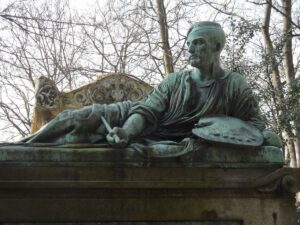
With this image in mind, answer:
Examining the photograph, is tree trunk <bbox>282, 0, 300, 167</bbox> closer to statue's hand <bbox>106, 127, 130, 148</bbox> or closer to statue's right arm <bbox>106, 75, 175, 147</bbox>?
statue's right arm <bbox>106, 75, 175, 147</bbox>

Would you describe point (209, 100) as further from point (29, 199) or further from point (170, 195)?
point (29, 199)

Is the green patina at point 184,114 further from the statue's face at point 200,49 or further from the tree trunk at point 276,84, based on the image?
the tree trunk at point 276,84

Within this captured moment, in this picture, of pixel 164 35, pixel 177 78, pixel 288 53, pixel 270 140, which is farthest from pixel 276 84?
pixel 270 140

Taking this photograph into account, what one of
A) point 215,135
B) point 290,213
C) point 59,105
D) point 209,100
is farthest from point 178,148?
point 59,105

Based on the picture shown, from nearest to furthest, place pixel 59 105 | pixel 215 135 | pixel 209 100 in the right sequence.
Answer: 1. pixel 215 135
2. pixel 209 100
3. pixel 59 105

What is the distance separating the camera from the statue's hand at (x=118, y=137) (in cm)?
484

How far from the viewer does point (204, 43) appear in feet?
17.4

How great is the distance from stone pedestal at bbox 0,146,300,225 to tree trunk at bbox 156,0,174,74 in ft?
41.7

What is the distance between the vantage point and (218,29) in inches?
212

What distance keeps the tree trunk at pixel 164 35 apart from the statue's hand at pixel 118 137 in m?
12.6

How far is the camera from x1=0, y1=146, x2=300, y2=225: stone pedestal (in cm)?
464

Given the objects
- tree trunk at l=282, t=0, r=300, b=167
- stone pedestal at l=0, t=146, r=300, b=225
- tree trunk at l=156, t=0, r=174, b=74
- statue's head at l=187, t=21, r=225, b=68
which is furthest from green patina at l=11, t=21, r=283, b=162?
tree trunk at l=156, t=0, r=174, b=74

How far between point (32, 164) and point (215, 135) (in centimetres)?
155

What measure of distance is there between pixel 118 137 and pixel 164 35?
13.6m
